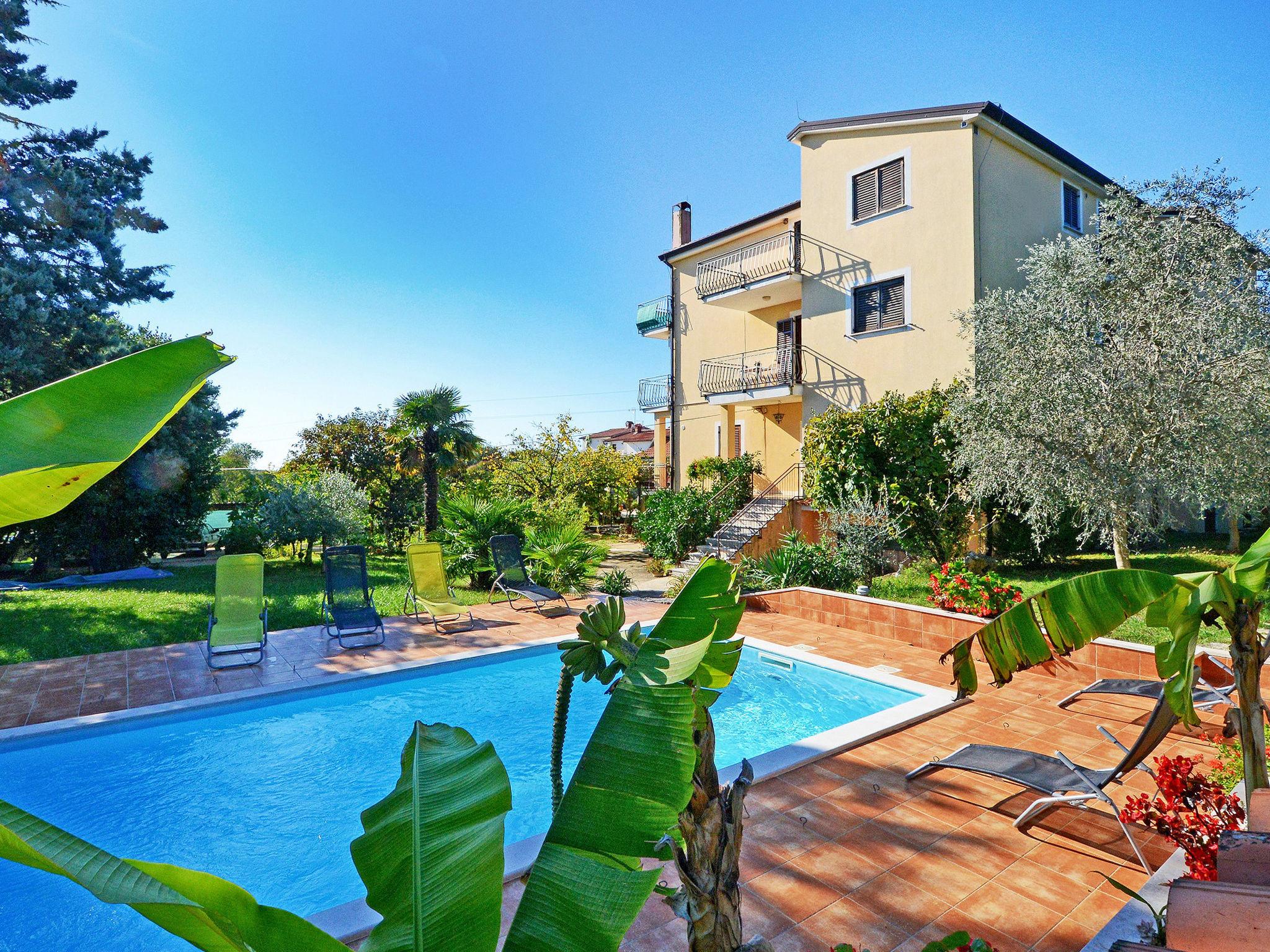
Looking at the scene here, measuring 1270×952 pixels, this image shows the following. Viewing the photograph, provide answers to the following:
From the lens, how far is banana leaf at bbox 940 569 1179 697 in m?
3.23

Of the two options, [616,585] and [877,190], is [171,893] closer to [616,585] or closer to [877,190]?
[616,585]

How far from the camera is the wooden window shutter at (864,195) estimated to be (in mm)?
18250

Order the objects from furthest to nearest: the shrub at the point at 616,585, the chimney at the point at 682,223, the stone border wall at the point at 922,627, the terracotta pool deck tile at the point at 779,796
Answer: the chimney at the point at 682,223 → the shrub at the point at 616,585 → the stone border wall at the point at 922,627 → the terracotta pool deck tile at the point at 779,796


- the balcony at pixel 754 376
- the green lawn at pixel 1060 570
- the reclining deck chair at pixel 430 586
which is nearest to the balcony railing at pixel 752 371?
the balcony at pixel 754 376

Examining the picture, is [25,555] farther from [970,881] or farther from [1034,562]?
[1034,562]

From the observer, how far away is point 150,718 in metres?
7.40

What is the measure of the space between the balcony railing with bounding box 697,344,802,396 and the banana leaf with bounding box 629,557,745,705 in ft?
59.9

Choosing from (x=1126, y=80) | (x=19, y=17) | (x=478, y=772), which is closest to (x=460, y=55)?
(x=19, y=17)

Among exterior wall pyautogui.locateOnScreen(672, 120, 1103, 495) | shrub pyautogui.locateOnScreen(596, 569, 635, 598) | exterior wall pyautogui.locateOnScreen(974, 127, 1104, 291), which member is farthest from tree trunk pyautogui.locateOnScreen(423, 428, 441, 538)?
exterior wall pyautogui.locateOnScreen(974, 127, 1104, 291)

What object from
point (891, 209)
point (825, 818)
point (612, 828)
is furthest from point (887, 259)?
point (612, 828)

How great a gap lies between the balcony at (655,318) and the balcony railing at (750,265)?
8.22ft

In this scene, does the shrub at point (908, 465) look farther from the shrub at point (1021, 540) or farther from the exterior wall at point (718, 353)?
the exterior wall at point (718, 353)

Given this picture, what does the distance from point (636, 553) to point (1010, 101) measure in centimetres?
1652

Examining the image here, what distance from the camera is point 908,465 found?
49.9 feet
